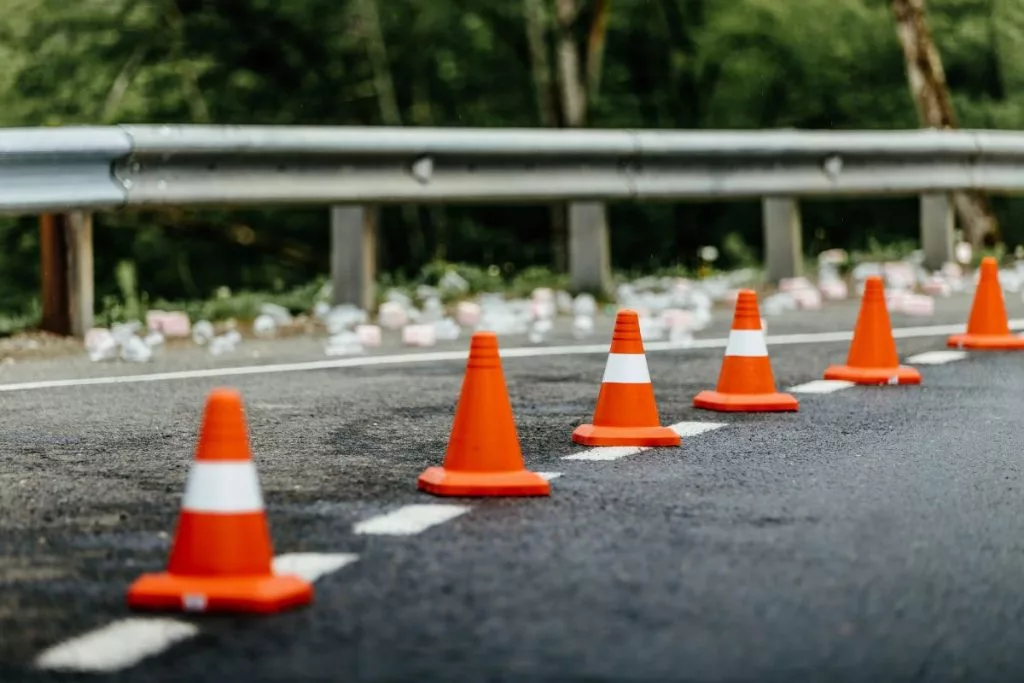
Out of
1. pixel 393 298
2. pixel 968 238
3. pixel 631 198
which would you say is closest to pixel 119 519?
pixel 393 298

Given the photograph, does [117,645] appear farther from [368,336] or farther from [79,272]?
[368,336]

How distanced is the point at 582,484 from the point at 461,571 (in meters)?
1.48

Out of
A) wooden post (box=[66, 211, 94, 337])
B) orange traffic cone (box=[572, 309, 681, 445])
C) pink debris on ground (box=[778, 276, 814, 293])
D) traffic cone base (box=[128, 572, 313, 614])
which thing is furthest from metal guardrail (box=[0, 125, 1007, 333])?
traffic cone base (box=[128, 572, 313, 614])

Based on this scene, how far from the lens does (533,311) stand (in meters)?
13.1

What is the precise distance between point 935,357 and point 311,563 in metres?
6.43

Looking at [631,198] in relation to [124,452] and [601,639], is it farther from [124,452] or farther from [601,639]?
[601,639]

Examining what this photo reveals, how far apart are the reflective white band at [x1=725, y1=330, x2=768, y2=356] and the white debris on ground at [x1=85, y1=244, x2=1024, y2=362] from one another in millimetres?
2813

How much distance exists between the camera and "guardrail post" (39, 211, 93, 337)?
11227 millimetres

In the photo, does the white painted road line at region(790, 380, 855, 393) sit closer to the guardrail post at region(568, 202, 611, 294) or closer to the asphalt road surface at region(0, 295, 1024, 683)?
the asphalt road surface at region(0, 295, 1024, 683)

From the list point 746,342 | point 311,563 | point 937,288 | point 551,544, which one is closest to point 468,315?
point 937,288

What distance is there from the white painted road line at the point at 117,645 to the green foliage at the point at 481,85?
49.7ft

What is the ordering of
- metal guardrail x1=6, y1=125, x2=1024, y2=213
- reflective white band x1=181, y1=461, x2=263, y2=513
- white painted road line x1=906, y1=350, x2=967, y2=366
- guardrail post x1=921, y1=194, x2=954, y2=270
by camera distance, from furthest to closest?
1. guardrail post x1=921, y1=194, x2=954, y2=270
2. metal guardrail x1=6, y1=125, x2=1024, y2=213
3. white painted road line x1=906, y1=350, x2=967, y2=366
4. reflective white band x1=181, y1=461, x2=263, y2=513

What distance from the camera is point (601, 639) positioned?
443cm

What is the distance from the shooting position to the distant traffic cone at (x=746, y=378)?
865 cm
